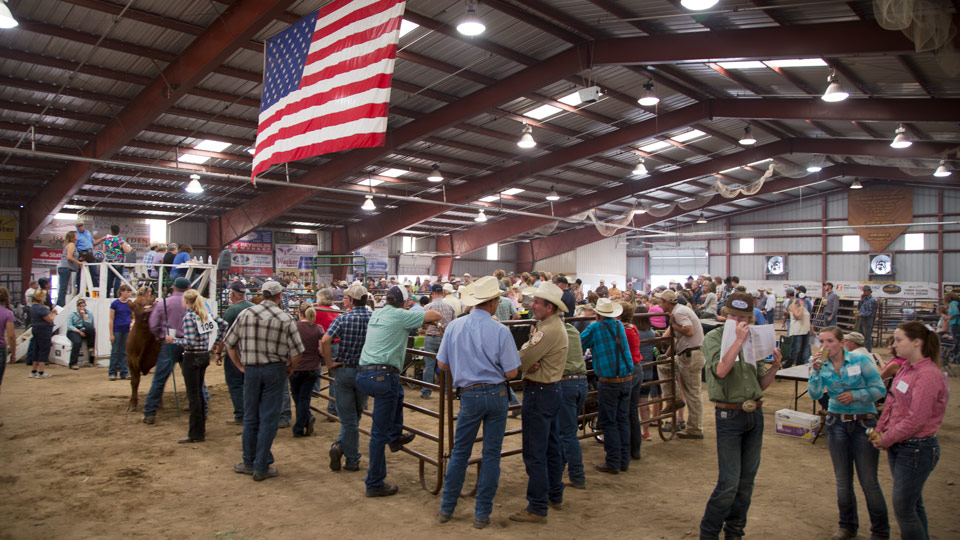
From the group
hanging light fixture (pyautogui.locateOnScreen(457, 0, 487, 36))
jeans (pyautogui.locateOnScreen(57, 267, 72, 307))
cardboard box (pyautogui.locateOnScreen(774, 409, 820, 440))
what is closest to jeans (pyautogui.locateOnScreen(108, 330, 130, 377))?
jeans (pyautogui.locateOnScreen(57, 267, 72, 307))

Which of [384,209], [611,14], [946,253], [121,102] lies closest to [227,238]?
[384,209]

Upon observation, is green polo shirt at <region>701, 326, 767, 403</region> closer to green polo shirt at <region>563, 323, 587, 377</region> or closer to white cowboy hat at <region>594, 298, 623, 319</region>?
green polo shirt at <region>563, 323, 587, 377</region>

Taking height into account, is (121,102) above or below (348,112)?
above

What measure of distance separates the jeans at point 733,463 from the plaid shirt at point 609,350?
1842 millimetres

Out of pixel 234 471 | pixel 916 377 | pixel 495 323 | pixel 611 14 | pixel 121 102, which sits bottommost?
pixel 234 471

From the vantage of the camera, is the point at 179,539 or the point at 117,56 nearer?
the point at 179,539

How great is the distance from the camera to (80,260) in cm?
1187

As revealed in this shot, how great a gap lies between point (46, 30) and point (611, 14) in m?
9.64

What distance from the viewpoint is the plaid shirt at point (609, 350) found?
225 inches

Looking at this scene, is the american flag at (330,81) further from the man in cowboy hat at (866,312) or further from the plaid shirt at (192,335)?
the man in cowboy hat at (866,312)

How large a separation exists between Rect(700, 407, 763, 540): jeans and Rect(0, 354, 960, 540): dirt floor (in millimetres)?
592

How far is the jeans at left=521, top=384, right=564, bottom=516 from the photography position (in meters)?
4.48

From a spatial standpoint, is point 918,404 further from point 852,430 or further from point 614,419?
point 614,419

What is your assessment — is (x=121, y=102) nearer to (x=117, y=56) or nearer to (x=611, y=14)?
(x=117, y=56)
